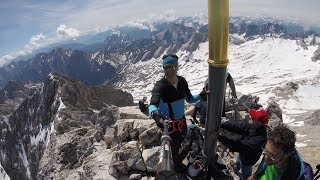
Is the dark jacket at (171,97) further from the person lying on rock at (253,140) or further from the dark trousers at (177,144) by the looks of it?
the person lying on rock at (253,140)

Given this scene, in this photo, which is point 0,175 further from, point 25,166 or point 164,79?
point 164,79

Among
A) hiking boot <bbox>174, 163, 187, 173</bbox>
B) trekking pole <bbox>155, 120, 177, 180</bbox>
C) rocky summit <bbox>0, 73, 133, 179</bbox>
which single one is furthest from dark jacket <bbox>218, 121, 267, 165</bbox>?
rocky summit <bbox>0, 73, 133, 179</bbox>

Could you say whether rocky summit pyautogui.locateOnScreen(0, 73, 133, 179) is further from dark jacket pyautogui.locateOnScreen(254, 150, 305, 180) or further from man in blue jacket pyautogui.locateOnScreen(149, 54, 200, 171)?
dark jacket pyautogui.locateOnScreen(254, 150, 305, 180)

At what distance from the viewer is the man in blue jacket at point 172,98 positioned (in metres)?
11.1

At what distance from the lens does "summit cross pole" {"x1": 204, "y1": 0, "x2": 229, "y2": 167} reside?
7.33 m

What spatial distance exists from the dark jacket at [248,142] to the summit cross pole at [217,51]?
1.83 meters

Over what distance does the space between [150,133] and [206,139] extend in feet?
24.4

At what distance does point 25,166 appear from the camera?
414ft

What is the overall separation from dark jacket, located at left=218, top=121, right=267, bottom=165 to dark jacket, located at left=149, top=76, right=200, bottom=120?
1.74m

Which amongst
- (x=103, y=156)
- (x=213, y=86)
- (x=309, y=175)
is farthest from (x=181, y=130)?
(x=103, y=156)

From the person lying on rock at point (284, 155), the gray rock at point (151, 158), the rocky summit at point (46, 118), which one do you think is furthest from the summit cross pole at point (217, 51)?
the rocky summit at point (46, 118)

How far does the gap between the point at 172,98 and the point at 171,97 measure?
7cm

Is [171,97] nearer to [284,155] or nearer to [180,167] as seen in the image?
[180,167]

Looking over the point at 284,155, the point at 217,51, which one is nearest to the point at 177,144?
the point at 284,155
